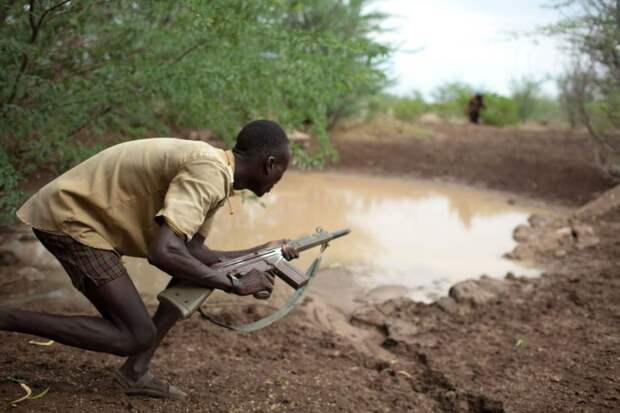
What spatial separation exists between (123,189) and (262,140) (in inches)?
24.5

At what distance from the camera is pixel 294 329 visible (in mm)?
4484

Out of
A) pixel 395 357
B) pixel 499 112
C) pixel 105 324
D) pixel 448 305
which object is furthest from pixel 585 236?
pixel 499 112

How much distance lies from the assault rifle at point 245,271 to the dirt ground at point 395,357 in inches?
25.0

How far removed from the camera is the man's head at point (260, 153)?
2.71m

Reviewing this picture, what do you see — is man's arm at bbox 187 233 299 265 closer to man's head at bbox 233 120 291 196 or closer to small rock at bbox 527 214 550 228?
man's head at bbox 233 120 291 196

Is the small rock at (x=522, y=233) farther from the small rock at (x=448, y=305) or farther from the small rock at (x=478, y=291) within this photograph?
the small rock at (x=448, y=305)

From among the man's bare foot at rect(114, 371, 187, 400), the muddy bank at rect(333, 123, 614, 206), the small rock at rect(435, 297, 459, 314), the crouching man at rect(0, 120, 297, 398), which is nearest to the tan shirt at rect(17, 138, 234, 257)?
the crouching man at rect(0, 120, 297, 398)

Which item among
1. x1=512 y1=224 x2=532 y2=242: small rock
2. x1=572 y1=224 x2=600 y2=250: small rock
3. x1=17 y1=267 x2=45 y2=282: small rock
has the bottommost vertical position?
x1=512 y1=224 x2=532 y2=242: small rock

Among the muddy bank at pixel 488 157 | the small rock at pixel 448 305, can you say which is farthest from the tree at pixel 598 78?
the small rock at pixel 448 305

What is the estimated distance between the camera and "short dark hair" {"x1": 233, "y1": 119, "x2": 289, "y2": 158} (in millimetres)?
2703

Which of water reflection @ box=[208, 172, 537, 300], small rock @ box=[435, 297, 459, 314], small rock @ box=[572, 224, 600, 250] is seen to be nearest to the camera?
small rock @ box=[435, 297, 459, 314]

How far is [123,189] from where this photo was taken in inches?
102

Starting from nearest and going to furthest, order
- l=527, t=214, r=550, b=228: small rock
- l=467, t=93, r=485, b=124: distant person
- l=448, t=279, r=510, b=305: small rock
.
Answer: l=448, t=279, r=510, b=305: small rock < l=527, t=214, r=550, b=228: small rock < l=467, t=93, r=485, b=124: distant person

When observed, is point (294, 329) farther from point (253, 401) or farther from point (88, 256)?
point (88, 256)
